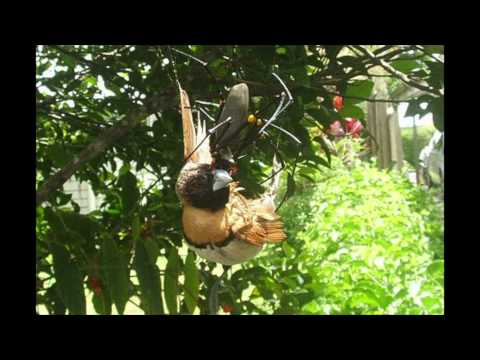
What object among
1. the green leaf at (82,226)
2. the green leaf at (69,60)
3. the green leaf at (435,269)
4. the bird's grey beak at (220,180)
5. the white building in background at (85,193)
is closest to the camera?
the bird's grey beak at (220,180)

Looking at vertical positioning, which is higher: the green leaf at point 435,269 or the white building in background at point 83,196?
the white building in background at point 83,196

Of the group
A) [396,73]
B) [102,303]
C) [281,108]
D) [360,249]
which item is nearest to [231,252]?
[281,108]

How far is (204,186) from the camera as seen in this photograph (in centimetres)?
45

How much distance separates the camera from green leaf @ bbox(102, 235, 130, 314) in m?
0.58

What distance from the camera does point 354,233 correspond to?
1.33 meters

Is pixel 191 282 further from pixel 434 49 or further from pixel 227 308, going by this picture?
pixel 434 49

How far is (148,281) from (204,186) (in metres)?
0.16

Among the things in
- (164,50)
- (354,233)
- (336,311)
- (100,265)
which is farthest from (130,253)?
(354,233)

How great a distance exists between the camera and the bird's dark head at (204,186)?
1.48ft

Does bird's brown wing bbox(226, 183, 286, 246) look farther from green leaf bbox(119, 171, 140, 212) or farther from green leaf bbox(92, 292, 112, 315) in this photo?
green leaf bbox(119, 171, 140, 212)

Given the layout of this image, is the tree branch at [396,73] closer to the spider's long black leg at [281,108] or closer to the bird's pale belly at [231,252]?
the spider's long black leg at [281,108]

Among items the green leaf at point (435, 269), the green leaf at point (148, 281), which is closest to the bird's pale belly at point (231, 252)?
the green leaf at point (148, 281)

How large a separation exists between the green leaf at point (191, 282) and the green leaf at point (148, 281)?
36 millimetres

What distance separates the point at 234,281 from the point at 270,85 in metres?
0.32
